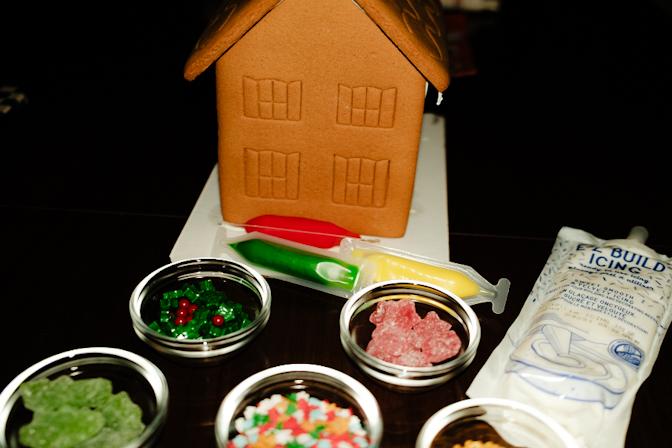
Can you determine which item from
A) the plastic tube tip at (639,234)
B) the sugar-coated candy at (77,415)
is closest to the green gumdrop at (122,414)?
the sugar-coated candy at (77,415)

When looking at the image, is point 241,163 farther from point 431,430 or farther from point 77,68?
point 77,68

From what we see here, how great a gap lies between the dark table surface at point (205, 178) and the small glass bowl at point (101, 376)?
0.10 feet

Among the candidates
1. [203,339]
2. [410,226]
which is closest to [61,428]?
[203,339]

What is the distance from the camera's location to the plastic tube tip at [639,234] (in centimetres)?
102

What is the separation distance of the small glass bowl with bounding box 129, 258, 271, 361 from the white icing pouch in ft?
0.94

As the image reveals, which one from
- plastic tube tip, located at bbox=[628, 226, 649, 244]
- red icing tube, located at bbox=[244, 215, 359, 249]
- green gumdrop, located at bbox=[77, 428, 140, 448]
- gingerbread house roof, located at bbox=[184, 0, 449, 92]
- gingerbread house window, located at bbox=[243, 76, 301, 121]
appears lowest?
green gumdrop, located at bbox=[77, 428, 140, 448]

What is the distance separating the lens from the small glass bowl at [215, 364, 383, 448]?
0.70m

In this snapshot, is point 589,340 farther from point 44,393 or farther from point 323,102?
point 44,393

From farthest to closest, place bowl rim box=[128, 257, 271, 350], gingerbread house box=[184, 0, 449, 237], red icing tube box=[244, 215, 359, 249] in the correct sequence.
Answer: red icing tube box=[244, 215, 359, 249]
gingerbread house box=[184, 0, 449, 237]
bowl rim box=[128, 257, 271, 350]

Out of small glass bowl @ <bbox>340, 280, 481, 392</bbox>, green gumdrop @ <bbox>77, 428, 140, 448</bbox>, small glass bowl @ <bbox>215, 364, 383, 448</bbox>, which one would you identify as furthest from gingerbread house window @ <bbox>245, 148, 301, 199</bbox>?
green gumdrop @ <bbox>77, 428, 140, 448</bbox>

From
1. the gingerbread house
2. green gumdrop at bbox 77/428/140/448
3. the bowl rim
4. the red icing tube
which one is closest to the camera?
green gumdrop at bbox 77/428/140/448

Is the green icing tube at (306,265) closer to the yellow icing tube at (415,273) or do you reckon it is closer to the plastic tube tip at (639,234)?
the yellow icing tube at (415,273)

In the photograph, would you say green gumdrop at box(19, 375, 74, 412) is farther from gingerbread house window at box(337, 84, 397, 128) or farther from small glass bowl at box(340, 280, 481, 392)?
gingerbread house window at box(337, 84, 397, 128)

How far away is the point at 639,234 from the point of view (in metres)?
1.02
